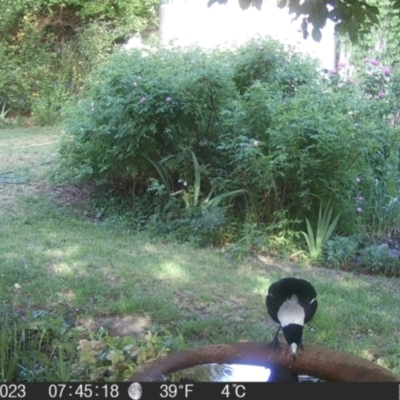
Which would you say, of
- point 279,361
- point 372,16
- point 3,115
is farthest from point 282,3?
point 3,115

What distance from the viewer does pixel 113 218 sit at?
5691 mm

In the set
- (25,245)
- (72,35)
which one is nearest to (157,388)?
(25,245)

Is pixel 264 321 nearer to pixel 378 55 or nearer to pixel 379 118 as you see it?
pixel 379 118

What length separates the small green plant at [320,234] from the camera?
4.97m

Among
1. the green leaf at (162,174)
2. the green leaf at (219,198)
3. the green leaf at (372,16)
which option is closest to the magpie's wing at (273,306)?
the green leaf at (372,16)

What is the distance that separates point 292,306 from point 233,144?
328 centimetres

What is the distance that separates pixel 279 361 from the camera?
2.16m

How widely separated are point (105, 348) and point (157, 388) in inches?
40.8

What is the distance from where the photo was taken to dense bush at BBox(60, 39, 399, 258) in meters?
5.10

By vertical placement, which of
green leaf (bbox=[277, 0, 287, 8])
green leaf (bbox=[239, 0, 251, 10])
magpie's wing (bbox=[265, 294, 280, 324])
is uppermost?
green leaf (bbox=[277, 0, 287, 8])

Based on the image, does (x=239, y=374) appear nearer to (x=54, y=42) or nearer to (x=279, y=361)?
(x=279, y=361)

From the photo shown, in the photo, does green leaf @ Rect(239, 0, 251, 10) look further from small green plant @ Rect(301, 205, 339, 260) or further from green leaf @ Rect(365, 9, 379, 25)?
small green plant @ Rect(301, 205, 339, 260)

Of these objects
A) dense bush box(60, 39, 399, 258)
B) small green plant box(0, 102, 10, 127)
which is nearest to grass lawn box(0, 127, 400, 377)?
dense bush box(60, 39, 399, 258)

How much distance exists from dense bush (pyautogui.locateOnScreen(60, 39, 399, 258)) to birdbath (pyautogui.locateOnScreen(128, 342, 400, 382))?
290 cm
